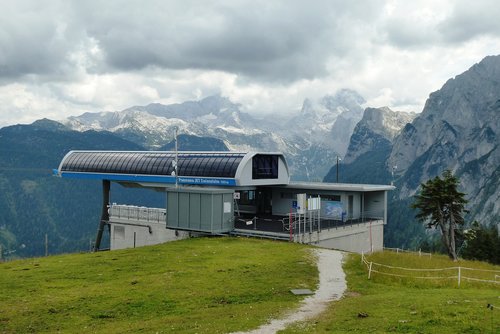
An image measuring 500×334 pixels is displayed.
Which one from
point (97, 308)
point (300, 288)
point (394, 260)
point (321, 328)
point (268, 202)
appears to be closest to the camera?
point (321, 328)

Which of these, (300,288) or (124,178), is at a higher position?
(124,178)

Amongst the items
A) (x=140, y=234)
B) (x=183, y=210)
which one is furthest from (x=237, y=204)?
(x=183, y=210)

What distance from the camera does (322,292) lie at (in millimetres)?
26828

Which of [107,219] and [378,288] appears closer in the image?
[378,288]

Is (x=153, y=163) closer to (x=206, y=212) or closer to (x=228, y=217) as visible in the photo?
(x=228, y=217)

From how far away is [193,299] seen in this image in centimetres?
2464

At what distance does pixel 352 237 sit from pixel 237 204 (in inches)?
683

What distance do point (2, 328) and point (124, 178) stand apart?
183 feet

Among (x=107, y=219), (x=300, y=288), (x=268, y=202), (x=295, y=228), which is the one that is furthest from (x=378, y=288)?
(x=107, y=219)

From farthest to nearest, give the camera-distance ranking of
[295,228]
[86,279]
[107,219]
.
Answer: [107,219]
[295,228]
[86,279]

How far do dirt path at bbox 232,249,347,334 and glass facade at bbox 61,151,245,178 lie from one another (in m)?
25.4

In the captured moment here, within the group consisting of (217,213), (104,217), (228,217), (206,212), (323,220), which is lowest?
(104,217)

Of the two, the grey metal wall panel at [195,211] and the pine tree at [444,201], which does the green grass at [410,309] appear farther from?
the pine tree at [444,201]

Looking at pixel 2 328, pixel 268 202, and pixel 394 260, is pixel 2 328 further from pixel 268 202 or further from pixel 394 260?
pixel 268 202
